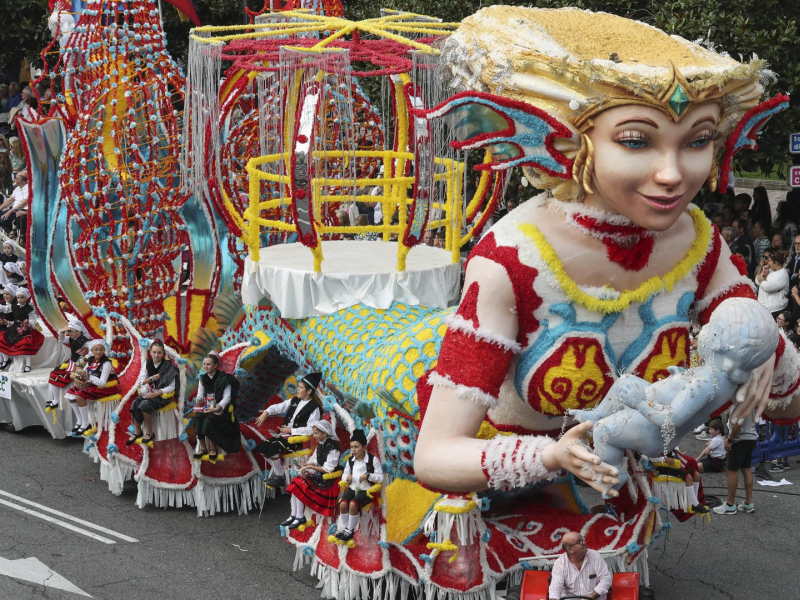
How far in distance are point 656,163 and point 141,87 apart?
15.1 ft

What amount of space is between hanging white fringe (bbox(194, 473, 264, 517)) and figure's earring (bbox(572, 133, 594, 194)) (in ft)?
14.0

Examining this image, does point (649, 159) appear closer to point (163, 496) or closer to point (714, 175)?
point (714, 175)

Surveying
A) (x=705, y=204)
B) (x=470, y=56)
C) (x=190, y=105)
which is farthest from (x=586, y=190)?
(x=705, y=204)

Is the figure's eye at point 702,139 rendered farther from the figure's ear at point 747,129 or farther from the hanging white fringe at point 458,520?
the hanging white fringe at point 458,520

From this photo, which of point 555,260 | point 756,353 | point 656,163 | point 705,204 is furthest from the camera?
point 705,204

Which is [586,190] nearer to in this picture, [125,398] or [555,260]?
[555,260]

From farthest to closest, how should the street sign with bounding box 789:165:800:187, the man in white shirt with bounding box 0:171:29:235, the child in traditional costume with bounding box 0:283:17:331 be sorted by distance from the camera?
the man in white shirt with bounding box 0:171:29:235
the street sign with bounding box 789:165:800:187
the child in traditional costume with bounding box 0:283:17:331

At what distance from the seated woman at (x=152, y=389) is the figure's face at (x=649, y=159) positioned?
14.0ft

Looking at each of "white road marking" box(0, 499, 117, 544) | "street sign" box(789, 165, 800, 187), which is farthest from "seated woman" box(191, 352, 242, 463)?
"street sign" box(789, 165, 800, 187)

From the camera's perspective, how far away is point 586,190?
14.2ft

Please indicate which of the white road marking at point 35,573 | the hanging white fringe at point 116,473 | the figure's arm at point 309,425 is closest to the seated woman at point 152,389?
the hanging white fringe at point 116,473

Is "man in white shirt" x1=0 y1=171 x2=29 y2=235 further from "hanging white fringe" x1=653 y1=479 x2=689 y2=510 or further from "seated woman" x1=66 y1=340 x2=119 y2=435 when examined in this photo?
"hanging white fringe" x1=653 y1=479 x2=689 y2=510

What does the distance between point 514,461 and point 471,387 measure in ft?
1.20

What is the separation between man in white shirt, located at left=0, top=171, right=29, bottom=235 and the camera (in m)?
13.9
